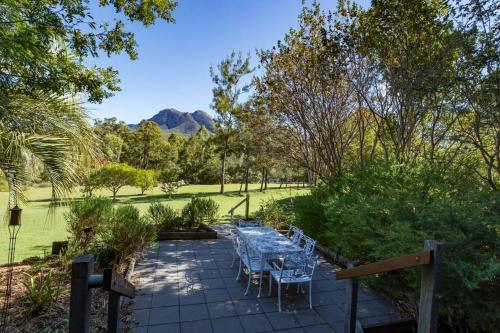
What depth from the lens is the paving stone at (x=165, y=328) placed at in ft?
10.7

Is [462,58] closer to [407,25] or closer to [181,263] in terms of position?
[407,25]

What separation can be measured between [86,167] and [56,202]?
24.1 inches

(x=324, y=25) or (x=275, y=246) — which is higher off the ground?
(x=324, y=25)

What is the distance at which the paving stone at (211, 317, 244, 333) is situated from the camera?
3326mm

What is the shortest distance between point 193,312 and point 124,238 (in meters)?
2.08

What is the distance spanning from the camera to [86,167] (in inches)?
161

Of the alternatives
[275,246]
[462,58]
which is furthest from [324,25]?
[275,246]

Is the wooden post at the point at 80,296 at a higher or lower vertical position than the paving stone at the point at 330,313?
higher

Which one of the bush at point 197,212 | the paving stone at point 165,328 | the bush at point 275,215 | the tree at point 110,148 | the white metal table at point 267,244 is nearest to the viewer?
the paving stone at point 165,328

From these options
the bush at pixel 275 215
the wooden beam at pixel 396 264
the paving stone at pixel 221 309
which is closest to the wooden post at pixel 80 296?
the wooden beam at pixel 396 264

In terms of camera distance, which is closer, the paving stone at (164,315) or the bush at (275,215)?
the paving stone at (164,315)

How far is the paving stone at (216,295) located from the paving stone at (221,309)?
12 cm

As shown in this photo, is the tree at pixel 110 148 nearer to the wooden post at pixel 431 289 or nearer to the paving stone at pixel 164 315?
the paving stone at pixel 164 315

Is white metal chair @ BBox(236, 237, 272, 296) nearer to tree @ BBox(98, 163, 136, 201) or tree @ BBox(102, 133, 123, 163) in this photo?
tree @ BBox(102, 133, 123, 163)
